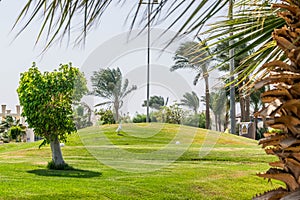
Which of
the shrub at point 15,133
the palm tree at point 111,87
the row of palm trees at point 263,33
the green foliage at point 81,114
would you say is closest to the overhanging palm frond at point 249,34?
the row of palm trees at point 263,33

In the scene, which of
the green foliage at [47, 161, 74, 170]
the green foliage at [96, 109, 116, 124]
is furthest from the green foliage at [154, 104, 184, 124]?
the green foliage at [47, 161, 74, 170]

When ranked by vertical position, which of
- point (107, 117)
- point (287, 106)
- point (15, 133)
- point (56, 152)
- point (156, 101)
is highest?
point (156, 101)

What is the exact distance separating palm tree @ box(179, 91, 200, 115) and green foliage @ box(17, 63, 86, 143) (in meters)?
2.06

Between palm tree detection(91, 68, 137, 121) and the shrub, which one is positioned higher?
palm tree detection(91, 68, 137, 121)

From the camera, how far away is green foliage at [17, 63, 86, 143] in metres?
6.88

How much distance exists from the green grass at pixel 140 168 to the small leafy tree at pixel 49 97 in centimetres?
75

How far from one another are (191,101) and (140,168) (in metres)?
1.62

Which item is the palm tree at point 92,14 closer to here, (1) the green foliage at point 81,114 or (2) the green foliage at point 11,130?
(1) the green foliage at point 81,114

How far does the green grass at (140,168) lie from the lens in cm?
593

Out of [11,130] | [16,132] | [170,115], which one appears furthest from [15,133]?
[170,115]

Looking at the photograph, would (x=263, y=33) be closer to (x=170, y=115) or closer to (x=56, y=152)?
(x=56, y=152)

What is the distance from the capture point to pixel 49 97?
272 inches

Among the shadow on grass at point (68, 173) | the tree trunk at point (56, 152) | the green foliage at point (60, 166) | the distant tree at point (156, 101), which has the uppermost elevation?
the distant tree at point (156, 101)

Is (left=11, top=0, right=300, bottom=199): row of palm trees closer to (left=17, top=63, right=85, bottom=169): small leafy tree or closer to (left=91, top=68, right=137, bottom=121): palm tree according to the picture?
(left=17, top=63, right=85, bottom=169): small leafy tree
